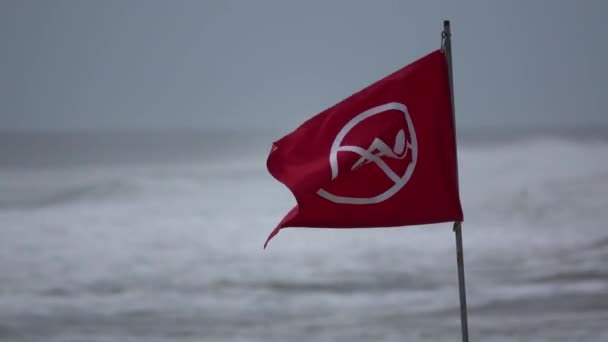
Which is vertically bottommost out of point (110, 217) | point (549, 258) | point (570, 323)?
point (570, 323)

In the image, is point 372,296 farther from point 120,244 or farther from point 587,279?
point 120,244

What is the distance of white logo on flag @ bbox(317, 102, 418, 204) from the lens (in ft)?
20.3

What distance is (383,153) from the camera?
6211 mm

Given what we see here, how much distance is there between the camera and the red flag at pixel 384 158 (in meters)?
6.15

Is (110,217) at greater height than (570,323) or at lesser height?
greater

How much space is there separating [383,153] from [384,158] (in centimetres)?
2

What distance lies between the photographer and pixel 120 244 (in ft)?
59.1

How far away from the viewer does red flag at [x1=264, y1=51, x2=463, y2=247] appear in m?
6.15

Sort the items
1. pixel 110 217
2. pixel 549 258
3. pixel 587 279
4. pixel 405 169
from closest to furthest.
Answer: pixel 405 169 < pixel 587 279 < pixel 549 258 < pixel 110 217

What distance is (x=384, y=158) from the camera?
6.22 meters

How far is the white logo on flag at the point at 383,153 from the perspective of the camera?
6188mm

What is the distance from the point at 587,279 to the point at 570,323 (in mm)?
2473

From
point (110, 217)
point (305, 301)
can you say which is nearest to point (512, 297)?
point (305, 301)

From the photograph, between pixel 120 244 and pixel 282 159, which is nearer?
pixel 282 159
